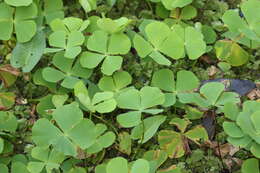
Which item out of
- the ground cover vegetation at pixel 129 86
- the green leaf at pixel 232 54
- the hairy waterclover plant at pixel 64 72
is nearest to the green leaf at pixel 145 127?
the ground cover vegetation at pixel 129 86

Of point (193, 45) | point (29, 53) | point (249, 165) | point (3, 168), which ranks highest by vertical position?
point (193, 45)

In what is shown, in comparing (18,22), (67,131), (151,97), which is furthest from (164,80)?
(18,22)

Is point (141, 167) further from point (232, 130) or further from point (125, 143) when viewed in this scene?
point (232, 130)

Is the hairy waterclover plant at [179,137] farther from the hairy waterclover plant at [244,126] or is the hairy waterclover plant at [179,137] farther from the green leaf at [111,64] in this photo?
the green leaf at [111,64]

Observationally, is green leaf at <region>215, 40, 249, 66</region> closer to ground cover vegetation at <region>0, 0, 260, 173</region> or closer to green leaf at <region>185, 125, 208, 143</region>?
ground cover vegetation at <region>0, 0, 260, 173</region>

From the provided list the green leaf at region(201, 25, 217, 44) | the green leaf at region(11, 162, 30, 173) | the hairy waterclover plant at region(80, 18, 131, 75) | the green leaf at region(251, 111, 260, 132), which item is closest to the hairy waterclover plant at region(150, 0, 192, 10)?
the green leaf at region(201, 25, 217, 44)

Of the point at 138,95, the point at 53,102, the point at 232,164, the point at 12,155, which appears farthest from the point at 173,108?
the point at 12,155
